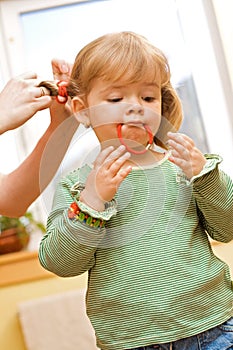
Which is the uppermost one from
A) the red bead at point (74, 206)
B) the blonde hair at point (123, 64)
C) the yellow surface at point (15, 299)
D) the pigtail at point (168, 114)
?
the blonde hair at point (123, 64)

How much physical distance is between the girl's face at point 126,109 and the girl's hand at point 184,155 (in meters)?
0.03

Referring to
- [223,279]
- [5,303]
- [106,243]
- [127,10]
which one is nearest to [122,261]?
[106,243]

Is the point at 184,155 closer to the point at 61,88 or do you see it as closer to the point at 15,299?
the point at 61,88

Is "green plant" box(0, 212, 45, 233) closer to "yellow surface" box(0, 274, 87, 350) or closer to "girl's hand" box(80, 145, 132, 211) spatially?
"yellow surface" box(0, 274, 87, 350)

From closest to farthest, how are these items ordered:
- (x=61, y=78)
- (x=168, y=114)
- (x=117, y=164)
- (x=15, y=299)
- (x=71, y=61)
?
1. (x=117, y=164)
2. (x=168, y=114)
3. (x=61, y=78)
4. (x=71, y=61)
5. (x=15, y=299)

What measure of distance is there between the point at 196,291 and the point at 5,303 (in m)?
1.29

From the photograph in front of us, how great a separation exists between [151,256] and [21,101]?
338mm

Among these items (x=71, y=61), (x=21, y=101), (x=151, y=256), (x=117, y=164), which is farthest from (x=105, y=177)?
(x=71, y=61)

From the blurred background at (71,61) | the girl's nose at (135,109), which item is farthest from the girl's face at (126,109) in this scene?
the blurred background at (71,61)

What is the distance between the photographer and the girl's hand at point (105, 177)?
31.8 inches

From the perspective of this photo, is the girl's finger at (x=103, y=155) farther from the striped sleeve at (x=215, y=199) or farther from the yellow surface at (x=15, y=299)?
the yellow surface at (x=15, y=299)

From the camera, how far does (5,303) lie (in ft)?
6.65

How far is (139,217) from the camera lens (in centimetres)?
85

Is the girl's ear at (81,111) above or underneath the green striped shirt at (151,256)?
above
